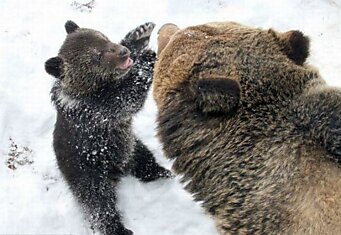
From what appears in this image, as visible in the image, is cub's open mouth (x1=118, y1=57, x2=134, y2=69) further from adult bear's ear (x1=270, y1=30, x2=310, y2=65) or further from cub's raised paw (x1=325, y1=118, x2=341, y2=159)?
cub's raised paw (x1=325, y1=118, x2=341, y2=159)

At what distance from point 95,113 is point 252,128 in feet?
8.54

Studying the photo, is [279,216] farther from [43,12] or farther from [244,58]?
[43,12]

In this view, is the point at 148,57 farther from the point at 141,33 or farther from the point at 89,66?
the point at 89,66

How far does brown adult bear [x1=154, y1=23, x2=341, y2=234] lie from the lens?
10.8 ft

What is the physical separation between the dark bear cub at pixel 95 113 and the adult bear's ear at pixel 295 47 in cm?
233

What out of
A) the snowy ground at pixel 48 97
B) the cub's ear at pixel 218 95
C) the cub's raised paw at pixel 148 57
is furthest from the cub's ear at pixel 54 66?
the cub's ear at pixel 218 95

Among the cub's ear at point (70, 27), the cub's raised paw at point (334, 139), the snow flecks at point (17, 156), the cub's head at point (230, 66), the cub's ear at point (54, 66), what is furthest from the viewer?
the snow flecks at point (17, 156)

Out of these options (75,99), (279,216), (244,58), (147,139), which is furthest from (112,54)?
(279,216)

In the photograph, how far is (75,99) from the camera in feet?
19.1

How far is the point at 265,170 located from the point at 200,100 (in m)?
0.56

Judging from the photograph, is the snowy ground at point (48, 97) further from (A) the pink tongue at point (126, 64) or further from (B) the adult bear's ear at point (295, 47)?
(B) the adult bear's ear at point (295, 47)

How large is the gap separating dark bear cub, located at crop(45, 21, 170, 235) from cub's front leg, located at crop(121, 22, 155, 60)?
37 cm

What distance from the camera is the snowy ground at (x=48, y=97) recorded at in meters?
5.96

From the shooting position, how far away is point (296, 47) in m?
3.68
